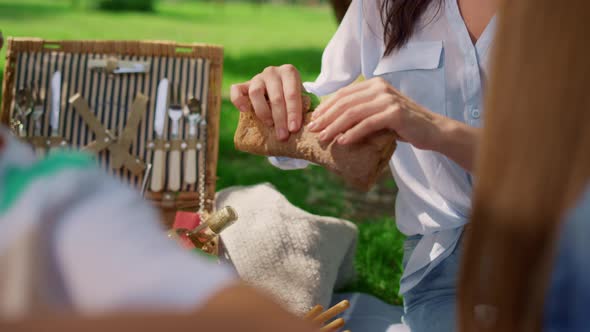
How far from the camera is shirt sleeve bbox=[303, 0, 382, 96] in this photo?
4.56ft

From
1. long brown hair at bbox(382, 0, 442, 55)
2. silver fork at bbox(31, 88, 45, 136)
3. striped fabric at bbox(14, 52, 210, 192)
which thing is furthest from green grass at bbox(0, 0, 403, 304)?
silver fork at bbox(31, 88, 45, 136)

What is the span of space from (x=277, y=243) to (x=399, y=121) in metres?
0.81

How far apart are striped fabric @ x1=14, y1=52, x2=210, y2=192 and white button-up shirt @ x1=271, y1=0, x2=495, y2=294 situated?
556mm

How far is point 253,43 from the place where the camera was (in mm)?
6910

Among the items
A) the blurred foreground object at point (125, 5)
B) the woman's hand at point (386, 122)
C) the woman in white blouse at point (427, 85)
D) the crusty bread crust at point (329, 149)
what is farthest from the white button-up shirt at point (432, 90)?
the blurred foreground object at point (125, 5)

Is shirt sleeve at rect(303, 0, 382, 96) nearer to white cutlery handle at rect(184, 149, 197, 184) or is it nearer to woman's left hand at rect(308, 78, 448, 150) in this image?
woman's left hand at rect(308, 78, 448, 150)

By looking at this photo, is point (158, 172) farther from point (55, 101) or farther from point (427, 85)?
point (427, 85)

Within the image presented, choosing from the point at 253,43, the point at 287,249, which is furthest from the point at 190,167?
the point at 253,43

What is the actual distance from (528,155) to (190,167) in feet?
4.74

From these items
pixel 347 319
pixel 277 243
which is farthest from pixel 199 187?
pixel 347 319

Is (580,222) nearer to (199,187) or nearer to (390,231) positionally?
(199,187)

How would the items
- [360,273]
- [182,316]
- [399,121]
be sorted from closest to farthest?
[182,316] < [399,121] < [360,273]

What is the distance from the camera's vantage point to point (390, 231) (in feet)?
7.78

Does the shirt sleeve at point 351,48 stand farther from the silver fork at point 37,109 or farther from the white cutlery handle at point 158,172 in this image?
the silver fork at point 37,109
